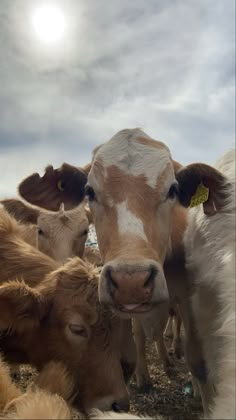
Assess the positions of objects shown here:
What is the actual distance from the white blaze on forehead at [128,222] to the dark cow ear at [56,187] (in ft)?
4.11

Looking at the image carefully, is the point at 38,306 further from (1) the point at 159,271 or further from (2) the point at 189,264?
(2) the point at 189,264

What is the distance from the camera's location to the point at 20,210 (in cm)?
829

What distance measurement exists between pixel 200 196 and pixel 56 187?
171 cm

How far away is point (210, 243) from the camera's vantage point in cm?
376

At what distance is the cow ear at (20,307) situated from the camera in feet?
12.1

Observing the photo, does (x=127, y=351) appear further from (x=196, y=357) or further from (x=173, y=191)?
(x=173, y=191)

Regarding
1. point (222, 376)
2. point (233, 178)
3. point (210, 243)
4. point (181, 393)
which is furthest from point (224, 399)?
point (181, 393)

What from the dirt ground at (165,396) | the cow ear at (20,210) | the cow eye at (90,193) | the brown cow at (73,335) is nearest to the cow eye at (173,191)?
the cow eye at (90,193)

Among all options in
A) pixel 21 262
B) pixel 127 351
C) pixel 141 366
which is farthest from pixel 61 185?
pixel 141 366

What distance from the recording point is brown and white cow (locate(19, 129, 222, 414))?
132 inches

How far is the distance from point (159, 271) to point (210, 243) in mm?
589

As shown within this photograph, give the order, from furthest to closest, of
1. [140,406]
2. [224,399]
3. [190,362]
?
1. [140,406]
2. [190,362]
3. [224,399]

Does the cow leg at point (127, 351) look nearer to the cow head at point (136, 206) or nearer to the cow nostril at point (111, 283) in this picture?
the cow head at point (136, 206)

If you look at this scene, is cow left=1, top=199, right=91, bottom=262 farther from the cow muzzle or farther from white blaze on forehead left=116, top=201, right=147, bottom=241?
the cow muzzle
